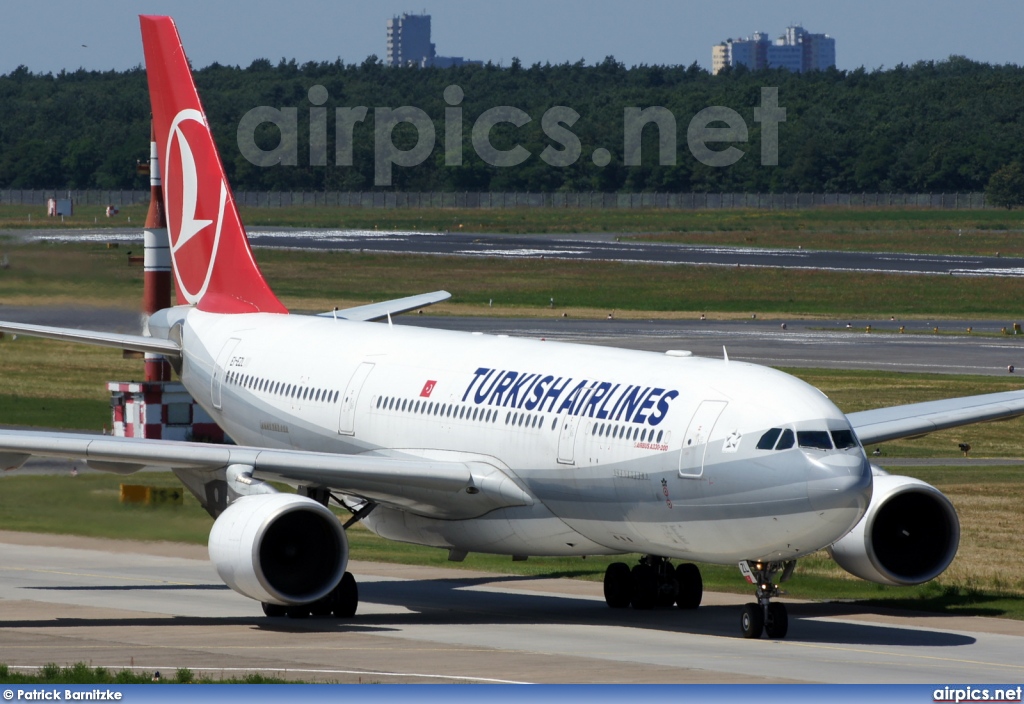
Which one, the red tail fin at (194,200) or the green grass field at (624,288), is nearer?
the red tail fin at (194,200)

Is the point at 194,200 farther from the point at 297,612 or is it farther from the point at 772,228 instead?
the point at 772,228

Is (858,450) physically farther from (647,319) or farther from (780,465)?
(647,319)

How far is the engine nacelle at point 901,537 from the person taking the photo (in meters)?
29.2

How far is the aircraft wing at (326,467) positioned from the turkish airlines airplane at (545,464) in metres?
0.04

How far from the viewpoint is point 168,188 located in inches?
1654

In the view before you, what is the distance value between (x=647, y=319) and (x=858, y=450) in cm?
6819

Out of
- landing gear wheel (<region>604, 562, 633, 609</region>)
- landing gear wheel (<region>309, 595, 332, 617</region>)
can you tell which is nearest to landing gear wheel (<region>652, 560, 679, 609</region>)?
landing gear wheel (<region>604, 562, 633, 609</region>)

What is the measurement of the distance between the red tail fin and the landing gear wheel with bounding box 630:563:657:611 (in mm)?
12598

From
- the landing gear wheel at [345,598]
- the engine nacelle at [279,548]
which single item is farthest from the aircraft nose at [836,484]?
the landing gear wheel at [345,598]

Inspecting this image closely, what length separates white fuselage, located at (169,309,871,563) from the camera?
84.0ft

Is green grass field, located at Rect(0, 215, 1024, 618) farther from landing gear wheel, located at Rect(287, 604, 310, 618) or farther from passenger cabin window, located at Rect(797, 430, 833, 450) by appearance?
landing gear wheel, located at Rect(287, 604, 310, 618)

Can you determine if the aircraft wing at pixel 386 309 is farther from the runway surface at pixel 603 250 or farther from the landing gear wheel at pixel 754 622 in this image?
the runway surface at pixel 603 250

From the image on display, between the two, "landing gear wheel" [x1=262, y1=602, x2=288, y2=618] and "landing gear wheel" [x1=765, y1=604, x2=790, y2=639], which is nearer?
"landing gear wheel" [x1=765, y1=604, x2=790, y2=639]

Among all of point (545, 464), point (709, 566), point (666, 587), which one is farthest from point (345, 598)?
point (709, 566)
